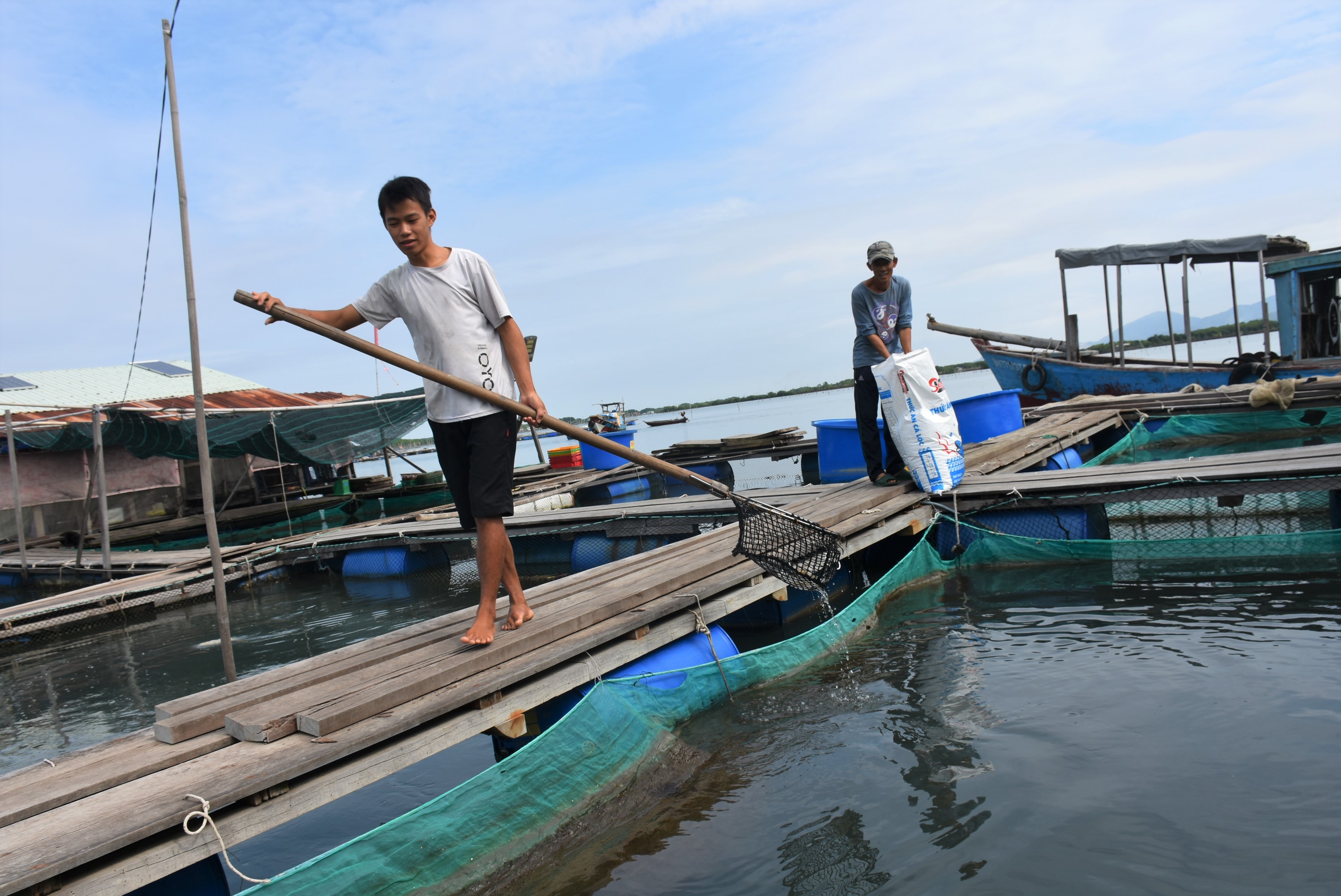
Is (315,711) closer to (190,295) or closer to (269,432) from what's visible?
(190,295)

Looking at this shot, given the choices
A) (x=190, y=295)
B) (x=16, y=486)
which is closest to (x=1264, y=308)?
(x=190, y=295)

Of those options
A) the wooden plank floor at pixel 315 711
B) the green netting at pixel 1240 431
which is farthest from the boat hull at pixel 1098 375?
the wooden plank floor at pixel 315 711

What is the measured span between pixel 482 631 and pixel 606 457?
50.4ft

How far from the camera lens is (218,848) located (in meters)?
2.48

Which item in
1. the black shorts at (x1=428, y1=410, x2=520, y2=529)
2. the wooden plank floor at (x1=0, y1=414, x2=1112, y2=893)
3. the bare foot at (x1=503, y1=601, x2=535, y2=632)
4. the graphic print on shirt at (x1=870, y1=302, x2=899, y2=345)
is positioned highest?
the graphic print on shirt at (x1=870, y1=302, x2=899, y2=345)

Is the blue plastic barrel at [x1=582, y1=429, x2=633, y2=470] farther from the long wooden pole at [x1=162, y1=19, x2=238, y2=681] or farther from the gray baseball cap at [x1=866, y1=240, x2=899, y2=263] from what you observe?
the long wooden pole at [x1=162, y1=19, x2=238, y2=681]

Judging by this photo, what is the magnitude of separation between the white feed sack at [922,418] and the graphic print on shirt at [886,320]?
37 centimetres

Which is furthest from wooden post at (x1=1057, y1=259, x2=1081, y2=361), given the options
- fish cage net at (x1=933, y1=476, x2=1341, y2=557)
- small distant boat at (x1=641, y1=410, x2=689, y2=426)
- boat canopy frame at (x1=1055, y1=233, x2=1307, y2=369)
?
small distant boat at (x1=641, y1=410, x2=689, y2=426)

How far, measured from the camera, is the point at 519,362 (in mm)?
3805

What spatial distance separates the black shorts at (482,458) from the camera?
12.0 ft

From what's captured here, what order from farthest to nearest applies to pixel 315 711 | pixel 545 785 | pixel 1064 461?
pixel 1064 461 < pixel 545 785 < pixel 315 711

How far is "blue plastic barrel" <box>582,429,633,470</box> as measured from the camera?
61.9ft

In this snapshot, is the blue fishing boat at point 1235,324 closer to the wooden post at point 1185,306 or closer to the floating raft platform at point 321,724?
the wooden post at point 1185,306

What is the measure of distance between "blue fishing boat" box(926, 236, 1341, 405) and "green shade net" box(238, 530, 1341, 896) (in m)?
14.3
